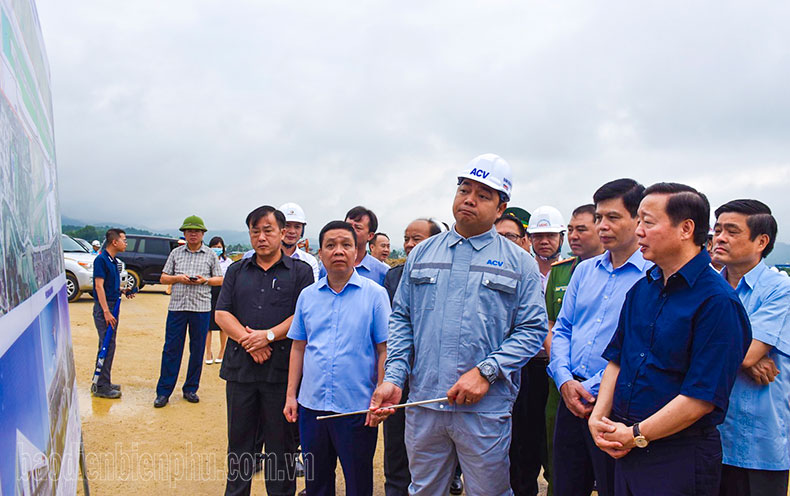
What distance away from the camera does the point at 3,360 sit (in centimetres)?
121

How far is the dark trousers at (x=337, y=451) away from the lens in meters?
2.76

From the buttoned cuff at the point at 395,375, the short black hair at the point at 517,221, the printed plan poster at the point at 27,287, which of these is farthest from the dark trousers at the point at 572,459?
the printed plan poster at the point at 27,287

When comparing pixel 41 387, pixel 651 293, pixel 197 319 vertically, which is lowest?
pixel 197 319

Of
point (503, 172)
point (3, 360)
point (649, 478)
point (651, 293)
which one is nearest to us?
point (3, 360)

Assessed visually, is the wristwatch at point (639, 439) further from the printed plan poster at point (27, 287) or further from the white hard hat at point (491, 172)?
the printed plan poster at point (27, 287)

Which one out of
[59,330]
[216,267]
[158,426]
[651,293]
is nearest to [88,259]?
[216,267]

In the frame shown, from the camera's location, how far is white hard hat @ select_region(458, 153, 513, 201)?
2.43m

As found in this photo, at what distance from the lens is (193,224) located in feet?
19.2

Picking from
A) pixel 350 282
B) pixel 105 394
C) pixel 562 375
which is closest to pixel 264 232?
pixel 350 282

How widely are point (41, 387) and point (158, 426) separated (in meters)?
3.39

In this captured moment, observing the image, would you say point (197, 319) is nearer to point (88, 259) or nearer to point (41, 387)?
point (41, 387)

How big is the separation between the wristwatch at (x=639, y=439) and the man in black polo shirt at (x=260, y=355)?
7.05ft

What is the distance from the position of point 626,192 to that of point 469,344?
114cm

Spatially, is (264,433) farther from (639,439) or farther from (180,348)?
(180,348)
